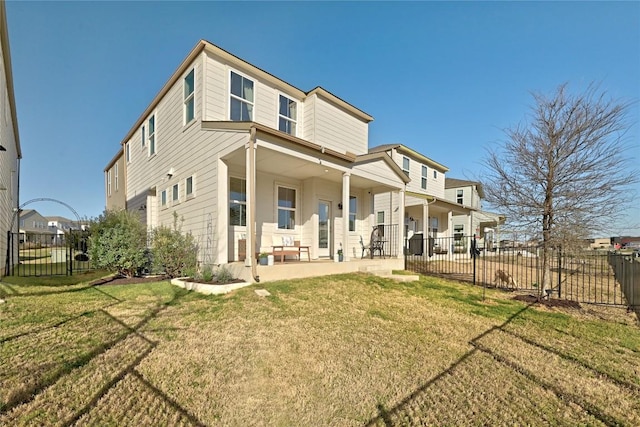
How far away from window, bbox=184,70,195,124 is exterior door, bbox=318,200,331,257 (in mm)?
5176

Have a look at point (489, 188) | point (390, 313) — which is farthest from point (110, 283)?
point (489, 188)

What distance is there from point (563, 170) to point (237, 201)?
8867mm

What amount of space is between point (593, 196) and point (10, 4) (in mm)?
14610

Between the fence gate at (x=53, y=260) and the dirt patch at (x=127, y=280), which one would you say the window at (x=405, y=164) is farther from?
the fence gate at (x=53, y=260)

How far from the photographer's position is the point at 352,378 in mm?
2986

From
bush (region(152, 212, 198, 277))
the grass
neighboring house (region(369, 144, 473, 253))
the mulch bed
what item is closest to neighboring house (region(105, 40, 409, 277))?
bush (region(152, 212, 198, 277))

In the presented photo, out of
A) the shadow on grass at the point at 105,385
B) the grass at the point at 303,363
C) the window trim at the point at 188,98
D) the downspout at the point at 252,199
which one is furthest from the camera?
the window trim at the point at 188,98

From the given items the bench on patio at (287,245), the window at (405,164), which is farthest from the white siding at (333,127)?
the window at (405,164)

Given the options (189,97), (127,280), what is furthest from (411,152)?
(127,280)

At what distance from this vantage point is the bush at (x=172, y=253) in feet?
25.8

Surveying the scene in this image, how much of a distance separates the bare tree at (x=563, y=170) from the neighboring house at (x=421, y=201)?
6.19m

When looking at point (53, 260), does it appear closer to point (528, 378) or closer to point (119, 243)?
point (119, 243)

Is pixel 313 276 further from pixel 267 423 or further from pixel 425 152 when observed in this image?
pixel 425 152

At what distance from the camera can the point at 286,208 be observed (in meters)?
10.2
